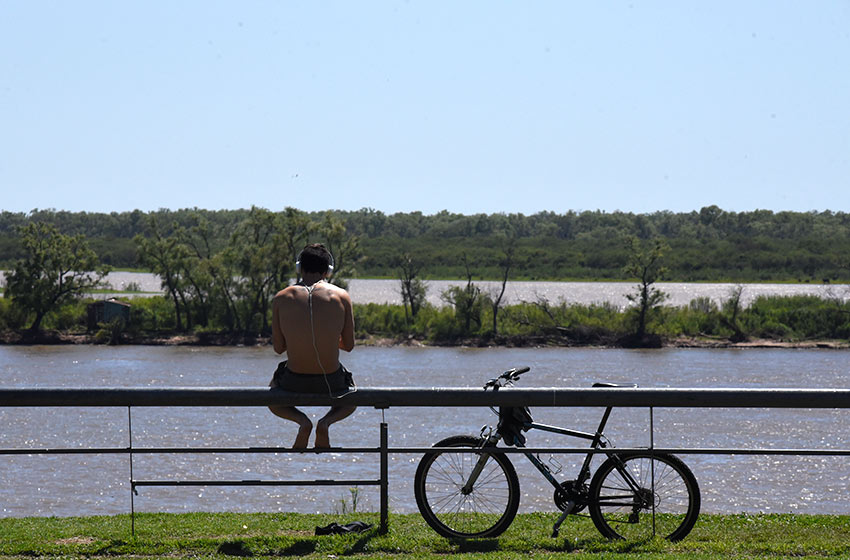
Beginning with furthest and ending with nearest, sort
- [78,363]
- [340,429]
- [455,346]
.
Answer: [455,346]
[78,363]
[340,429]

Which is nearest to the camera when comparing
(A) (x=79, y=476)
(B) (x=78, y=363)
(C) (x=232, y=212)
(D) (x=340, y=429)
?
(A) (x=79, y=476)

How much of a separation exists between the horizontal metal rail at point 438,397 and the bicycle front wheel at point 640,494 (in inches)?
17.2

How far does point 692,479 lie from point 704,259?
90970 mm

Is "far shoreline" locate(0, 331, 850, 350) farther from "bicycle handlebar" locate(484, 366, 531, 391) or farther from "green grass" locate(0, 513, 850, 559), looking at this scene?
"bicycle handlebar" locate(484, 366, 531, 391)

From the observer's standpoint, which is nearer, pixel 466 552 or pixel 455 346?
pixel 466 552

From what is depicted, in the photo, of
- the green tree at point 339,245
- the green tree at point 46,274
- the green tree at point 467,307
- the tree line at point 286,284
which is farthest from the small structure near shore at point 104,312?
the green tree at point 467,307

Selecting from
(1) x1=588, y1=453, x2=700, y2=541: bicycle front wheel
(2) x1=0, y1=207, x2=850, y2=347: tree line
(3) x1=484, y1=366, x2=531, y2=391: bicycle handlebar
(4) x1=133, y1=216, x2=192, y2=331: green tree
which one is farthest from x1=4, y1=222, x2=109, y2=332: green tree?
(1) x1=588, y1=453, x2=700, y2=541: bicycle front wheel

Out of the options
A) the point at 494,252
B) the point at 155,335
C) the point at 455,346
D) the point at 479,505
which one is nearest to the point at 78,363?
the point at 155,335

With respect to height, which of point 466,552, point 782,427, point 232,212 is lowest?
point 782,427

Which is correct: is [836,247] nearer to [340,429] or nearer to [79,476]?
[340,429]

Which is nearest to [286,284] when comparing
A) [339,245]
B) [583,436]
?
[339,245]

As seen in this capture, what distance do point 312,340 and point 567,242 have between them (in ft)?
368

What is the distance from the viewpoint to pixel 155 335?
5625 centimetres

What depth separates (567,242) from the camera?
389 ft
